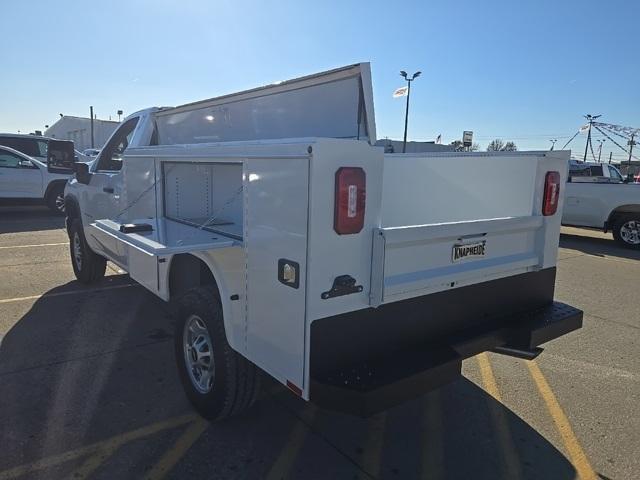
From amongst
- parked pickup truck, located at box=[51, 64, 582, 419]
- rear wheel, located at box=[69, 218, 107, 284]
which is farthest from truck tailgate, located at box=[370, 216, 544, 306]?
rear wheel, located at box=[69, 218, 107, 284]

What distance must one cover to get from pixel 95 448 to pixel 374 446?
5.40ft

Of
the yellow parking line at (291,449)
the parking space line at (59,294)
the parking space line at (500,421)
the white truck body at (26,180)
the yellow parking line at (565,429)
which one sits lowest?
the yellow parking line at (291,449)

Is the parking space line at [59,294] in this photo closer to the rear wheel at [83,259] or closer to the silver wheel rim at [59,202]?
the rear wheel at [83,259]

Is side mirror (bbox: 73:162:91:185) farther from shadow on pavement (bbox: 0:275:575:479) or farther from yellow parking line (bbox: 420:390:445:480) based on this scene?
yellow parking line (bbox: 420:390:445:480)

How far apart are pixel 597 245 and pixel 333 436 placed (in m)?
10.4

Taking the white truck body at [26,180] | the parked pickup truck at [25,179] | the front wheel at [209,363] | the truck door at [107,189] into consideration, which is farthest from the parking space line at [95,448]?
the white truck body at [26,180]

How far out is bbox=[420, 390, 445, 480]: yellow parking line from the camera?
8.74ft

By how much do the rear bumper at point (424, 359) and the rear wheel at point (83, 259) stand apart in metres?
4.58

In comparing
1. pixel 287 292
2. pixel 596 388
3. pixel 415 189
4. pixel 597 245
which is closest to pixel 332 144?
pixel 287 292

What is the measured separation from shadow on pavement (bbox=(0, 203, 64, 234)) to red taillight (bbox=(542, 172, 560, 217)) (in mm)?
10750

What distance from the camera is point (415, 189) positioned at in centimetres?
349

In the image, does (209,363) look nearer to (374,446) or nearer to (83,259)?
(374,446)

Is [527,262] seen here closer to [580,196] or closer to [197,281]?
[197,281]

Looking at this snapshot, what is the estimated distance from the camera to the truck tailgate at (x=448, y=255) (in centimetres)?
239
